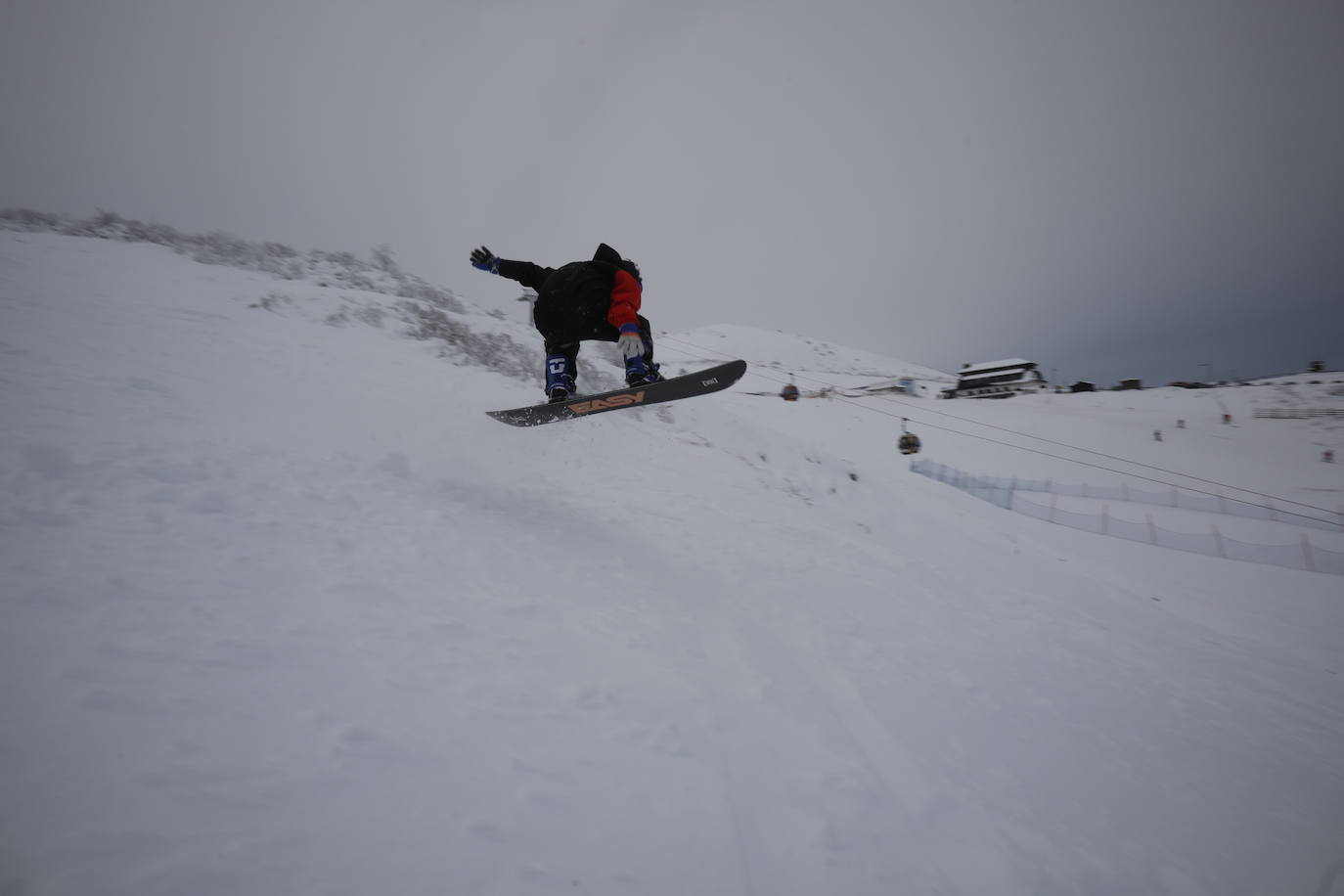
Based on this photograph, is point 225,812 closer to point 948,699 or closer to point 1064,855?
point 1064,855

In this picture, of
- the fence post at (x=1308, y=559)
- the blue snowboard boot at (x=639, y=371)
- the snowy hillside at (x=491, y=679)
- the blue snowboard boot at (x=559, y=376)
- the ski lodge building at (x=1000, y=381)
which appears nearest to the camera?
the snowy hillside at (x=491, y=679)

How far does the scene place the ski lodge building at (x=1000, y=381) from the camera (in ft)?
185

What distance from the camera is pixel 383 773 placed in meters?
1.94

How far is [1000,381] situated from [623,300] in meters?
69.8

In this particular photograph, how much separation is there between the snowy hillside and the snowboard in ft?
3.46

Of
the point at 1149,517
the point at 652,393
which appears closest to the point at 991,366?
the point at 1149,517

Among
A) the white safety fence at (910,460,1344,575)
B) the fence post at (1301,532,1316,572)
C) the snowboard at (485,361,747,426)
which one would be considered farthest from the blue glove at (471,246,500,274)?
the fence post at (1301,532,1316,572)

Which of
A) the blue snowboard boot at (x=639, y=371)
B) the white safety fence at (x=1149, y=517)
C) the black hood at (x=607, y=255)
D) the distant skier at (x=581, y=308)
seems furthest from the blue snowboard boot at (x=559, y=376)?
the white safety fence at (x=1149, y=517)

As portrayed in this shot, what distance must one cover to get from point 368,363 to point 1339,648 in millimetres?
20882

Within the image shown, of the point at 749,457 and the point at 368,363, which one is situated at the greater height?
the point at 368,363

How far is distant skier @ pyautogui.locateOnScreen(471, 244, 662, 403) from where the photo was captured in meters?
5.05

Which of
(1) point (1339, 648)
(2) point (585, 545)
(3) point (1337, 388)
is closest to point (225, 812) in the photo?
(2) point (585, 545)

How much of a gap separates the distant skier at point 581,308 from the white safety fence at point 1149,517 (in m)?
20.5

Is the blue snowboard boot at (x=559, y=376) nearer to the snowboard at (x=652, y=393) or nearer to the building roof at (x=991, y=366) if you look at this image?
the snowboard at (x=652, y=393)
